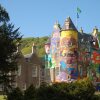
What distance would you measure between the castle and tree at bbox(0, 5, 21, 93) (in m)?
39.1

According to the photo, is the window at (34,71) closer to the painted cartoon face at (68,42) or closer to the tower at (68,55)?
the tower at (68,55)

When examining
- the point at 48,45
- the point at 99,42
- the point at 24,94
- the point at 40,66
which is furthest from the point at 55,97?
the point at 99,42

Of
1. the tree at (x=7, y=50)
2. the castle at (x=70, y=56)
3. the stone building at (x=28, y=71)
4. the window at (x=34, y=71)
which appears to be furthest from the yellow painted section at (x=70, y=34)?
the tree at (x=7, y=50)

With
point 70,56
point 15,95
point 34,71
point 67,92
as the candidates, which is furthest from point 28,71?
point 15,95

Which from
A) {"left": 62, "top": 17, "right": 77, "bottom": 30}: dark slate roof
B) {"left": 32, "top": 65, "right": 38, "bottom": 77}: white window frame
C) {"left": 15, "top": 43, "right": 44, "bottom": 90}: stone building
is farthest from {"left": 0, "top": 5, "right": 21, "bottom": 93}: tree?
{"left": 62, "top": 17, "right": 77, "bottom": 30}: dark slate roof

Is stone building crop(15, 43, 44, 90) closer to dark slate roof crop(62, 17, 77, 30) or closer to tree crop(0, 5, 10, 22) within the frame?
dark slate roof crop(62, 17, 77, 30)

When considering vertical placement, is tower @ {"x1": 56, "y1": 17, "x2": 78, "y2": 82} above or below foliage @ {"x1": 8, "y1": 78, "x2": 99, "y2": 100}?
above

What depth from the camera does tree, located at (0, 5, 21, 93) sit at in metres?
26.6

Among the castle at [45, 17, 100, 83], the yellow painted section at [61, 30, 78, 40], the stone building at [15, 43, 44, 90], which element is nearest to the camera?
the stone building at [15, 43, 44, 90]

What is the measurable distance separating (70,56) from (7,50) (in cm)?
4172

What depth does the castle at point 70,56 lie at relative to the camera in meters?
67.6

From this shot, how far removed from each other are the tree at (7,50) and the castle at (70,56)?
128ft

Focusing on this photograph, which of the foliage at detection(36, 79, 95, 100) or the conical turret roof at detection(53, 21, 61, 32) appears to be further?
the conical turret roof at detection(53, 21, 61, 32)

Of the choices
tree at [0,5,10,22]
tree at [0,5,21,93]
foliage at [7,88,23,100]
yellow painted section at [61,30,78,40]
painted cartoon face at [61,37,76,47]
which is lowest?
foliage at [7,88,23,100]
